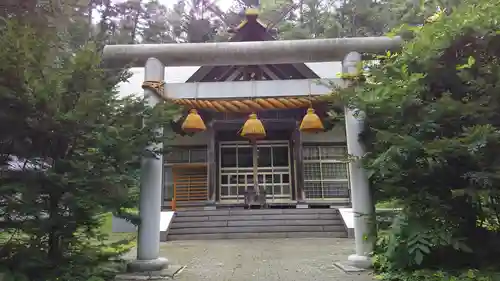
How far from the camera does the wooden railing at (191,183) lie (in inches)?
664

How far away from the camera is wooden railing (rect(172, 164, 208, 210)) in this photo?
16.9 meters

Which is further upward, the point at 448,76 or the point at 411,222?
the point at 448,76

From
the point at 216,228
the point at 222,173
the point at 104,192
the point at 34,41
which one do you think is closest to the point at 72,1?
the point at 34,41

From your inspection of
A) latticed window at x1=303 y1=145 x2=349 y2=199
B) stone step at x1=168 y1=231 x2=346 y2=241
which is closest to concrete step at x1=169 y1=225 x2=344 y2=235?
stone step at x1=168 y1=231 x2=346 y2=241

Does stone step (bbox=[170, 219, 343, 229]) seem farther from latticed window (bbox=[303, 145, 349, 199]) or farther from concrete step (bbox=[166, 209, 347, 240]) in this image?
latticed window (bbox=[303, 145, 349, 199])

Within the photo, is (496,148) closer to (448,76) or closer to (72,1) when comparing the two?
(448,76)

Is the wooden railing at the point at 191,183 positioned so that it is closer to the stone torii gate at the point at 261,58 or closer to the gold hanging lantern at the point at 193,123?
the gold hanging lantern at the point at 193,123

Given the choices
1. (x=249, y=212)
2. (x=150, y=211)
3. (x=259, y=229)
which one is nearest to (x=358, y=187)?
(x=150, y=211)

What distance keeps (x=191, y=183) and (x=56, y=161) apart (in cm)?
1241

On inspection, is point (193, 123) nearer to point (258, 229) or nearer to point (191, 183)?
point (258, 229)

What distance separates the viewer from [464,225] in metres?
4.96

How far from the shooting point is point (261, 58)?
6.71 m

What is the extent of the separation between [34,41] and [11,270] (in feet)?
8.15

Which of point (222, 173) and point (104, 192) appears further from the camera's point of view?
point (222, 173)
